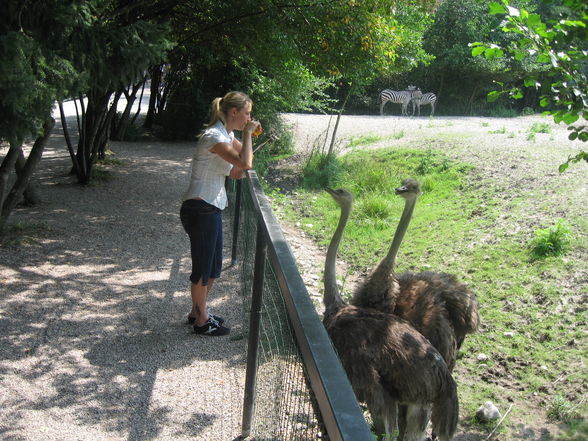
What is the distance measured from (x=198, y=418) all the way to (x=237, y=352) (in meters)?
0.98

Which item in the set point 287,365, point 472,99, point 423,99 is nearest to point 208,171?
point 287,365

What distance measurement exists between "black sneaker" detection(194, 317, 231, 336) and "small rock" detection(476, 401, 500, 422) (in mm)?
2062

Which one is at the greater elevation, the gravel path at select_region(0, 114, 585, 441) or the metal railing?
the metal railing

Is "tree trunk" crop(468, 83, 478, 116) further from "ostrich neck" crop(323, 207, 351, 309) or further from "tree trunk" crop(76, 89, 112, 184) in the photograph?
"ostrich neck" crop(323, 207, 351, 309)

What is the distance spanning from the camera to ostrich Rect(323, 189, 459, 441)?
12.8 feet

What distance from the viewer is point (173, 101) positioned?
1853cm

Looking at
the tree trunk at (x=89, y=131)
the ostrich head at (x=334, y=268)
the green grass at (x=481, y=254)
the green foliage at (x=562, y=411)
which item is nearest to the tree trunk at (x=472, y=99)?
the green grass at (x=481, y=254)

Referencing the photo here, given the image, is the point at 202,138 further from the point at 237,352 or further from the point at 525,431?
the point at 525,431

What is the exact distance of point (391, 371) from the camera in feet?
12.8

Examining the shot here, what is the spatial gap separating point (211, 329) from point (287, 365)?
2.67 metres

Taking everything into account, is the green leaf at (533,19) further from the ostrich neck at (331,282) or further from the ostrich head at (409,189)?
the ostrich neck at (331,282)

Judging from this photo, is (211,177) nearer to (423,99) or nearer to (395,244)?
(395,244)

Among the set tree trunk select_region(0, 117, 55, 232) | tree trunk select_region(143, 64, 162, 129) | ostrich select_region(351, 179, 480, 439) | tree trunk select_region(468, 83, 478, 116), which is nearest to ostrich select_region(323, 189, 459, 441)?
ostrich select_region(351, 179, 480, 439)

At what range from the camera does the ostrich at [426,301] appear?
15.6 ft
